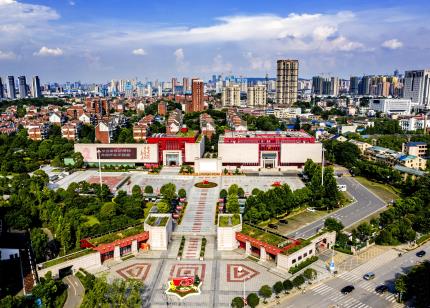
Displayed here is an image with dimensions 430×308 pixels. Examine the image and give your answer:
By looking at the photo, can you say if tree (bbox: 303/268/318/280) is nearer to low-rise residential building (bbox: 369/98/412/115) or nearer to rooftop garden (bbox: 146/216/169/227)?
rooftop garden (bbox: 146/216/169/227)

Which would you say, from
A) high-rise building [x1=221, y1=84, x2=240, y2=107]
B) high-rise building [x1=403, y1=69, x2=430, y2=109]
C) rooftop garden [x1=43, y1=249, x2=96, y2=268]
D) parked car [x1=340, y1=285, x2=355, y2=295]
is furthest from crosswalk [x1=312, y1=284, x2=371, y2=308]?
high-rise building [x1=403, y1=69, x2=430, y2=109]

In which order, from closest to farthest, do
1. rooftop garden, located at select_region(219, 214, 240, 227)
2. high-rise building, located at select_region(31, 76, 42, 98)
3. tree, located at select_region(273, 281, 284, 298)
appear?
1. tree, located at select_region(273, 281, 284, 298)
2. rooftop garden, located at select_region(219, 214, 240, 227)
3. high-rise building, located at select_region(31, 76, 42, 98)

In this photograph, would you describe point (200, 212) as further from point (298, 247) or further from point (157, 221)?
point (298, 247)

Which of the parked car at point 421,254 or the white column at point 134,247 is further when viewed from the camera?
the white column at point 134,247

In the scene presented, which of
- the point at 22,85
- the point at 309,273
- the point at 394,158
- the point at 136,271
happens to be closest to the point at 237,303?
the point at 309,273

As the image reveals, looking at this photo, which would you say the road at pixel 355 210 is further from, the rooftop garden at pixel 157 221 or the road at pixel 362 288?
the rooftop garden at pixel 157 221

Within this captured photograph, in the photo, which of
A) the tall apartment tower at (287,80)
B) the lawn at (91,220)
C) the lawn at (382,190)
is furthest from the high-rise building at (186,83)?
the lawn at (91,220)
